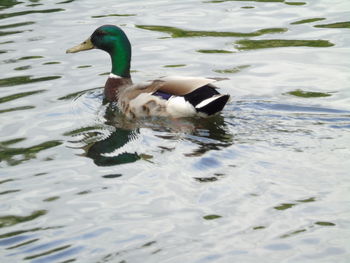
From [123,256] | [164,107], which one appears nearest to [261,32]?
[164,107]

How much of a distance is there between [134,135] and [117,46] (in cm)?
196

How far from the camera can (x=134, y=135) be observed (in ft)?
28.2

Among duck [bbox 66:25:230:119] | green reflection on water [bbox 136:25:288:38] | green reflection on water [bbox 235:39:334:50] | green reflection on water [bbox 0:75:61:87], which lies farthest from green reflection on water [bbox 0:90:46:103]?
green reflection on water [bbox 235:39:334:50]

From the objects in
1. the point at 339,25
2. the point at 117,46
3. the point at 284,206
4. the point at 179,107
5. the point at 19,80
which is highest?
the point at 117,46

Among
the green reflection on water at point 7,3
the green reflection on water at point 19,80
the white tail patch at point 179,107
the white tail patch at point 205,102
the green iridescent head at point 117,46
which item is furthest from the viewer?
the green reflection on water at point 7,3

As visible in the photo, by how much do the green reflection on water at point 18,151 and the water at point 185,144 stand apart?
0.06ft

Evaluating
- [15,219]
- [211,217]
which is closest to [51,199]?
[15,219]

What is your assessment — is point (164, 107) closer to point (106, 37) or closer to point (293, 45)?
point (106, 37)

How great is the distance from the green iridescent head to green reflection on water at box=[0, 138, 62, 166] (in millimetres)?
1995

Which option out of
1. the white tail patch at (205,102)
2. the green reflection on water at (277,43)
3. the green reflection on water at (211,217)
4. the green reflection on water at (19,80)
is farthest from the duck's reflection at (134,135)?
the green reflection on water at (277,43)

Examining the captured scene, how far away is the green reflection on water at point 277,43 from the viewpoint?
11383 mm

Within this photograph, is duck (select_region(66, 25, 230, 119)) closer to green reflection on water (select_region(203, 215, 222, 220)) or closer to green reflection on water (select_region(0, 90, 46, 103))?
green reflection on water (select_region(0, 90, 46, 103))

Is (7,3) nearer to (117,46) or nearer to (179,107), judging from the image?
(117,46)

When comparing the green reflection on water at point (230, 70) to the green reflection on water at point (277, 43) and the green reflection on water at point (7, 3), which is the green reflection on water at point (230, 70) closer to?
the green reflection on water at point (277, 43)
